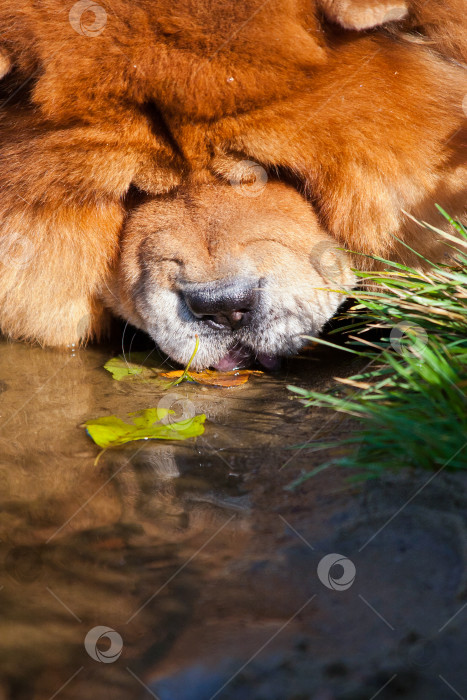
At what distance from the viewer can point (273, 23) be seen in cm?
167

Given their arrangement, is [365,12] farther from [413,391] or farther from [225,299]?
[413,391]

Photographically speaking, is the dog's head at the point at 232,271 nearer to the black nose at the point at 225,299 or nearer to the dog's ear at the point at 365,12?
the black nose at the point at 225,299

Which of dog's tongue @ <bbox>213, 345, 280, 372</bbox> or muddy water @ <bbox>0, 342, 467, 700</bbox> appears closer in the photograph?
muddy water @ <bbox>0, 342, 467, 700</bbox>

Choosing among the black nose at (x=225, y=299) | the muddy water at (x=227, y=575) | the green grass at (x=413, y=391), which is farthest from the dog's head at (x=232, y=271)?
the muddy water at (x=227, y=575)

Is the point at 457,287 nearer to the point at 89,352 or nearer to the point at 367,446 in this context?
the point at 367,446

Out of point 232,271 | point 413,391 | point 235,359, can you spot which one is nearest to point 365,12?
point 232,271

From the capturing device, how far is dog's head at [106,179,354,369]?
6.28 feet

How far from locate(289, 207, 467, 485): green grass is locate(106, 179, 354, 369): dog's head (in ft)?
0.67

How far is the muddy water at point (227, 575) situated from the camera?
101 centimetres

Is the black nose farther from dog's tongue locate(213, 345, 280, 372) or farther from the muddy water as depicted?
the muddy water

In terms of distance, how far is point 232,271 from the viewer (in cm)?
189

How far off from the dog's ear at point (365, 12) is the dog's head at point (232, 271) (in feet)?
1.59

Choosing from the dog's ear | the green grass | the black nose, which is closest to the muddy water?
the green grass

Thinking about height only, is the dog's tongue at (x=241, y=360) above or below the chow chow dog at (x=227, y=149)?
A: below
